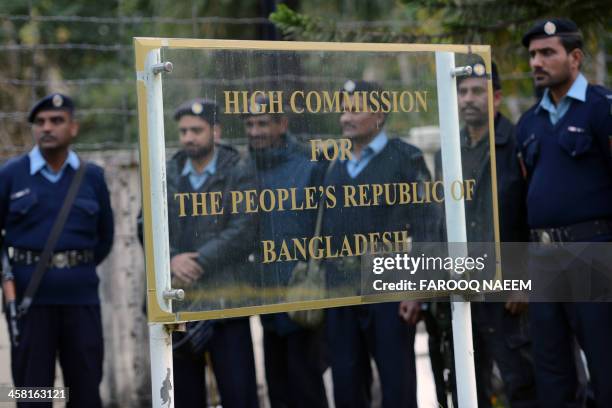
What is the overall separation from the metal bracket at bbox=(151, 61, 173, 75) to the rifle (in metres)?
2.49

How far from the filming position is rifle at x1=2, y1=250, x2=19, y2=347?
547 centimetres

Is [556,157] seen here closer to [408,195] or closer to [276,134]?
[408,195]

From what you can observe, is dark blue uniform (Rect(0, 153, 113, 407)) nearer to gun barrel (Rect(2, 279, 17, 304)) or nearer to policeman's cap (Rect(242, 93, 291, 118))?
gun barrel (Rect(2, 279, 17, 304))

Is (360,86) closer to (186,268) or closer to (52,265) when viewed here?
(186,268)

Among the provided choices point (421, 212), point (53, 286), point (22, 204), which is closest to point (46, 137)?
point (22, 204)

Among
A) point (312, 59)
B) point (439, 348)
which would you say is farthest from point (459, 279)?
point (439, 348)

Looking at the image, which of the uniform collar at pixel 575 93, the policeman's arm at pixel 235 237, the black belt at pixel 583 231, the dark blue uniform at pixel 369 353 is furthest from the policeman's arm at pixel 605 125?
the policeman's arm at pixel 235 237

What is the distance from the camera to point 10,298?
5480 mm

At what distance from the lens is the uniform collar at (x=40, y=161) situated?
5.66 m

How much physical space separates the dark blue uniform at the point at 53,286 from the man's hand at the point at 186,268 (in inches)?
86.2

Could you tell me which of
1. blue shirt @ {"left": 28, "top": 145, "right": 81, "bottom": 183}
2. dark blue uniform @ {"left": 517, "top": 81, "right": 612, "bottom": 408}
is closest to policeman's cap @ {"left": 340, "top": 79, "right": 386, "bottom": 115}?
dark blue uniform @ {"left": 517, "top": 81, "right": 612, "bottom": 408}

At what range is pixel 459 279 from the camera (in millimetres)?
4043

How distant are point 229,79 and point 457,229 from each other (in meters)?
1.12

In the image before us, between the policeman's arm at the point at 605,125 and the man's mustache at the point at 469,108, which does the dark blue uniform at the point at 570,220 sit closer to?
the policeman's arm at the point at 605,125
